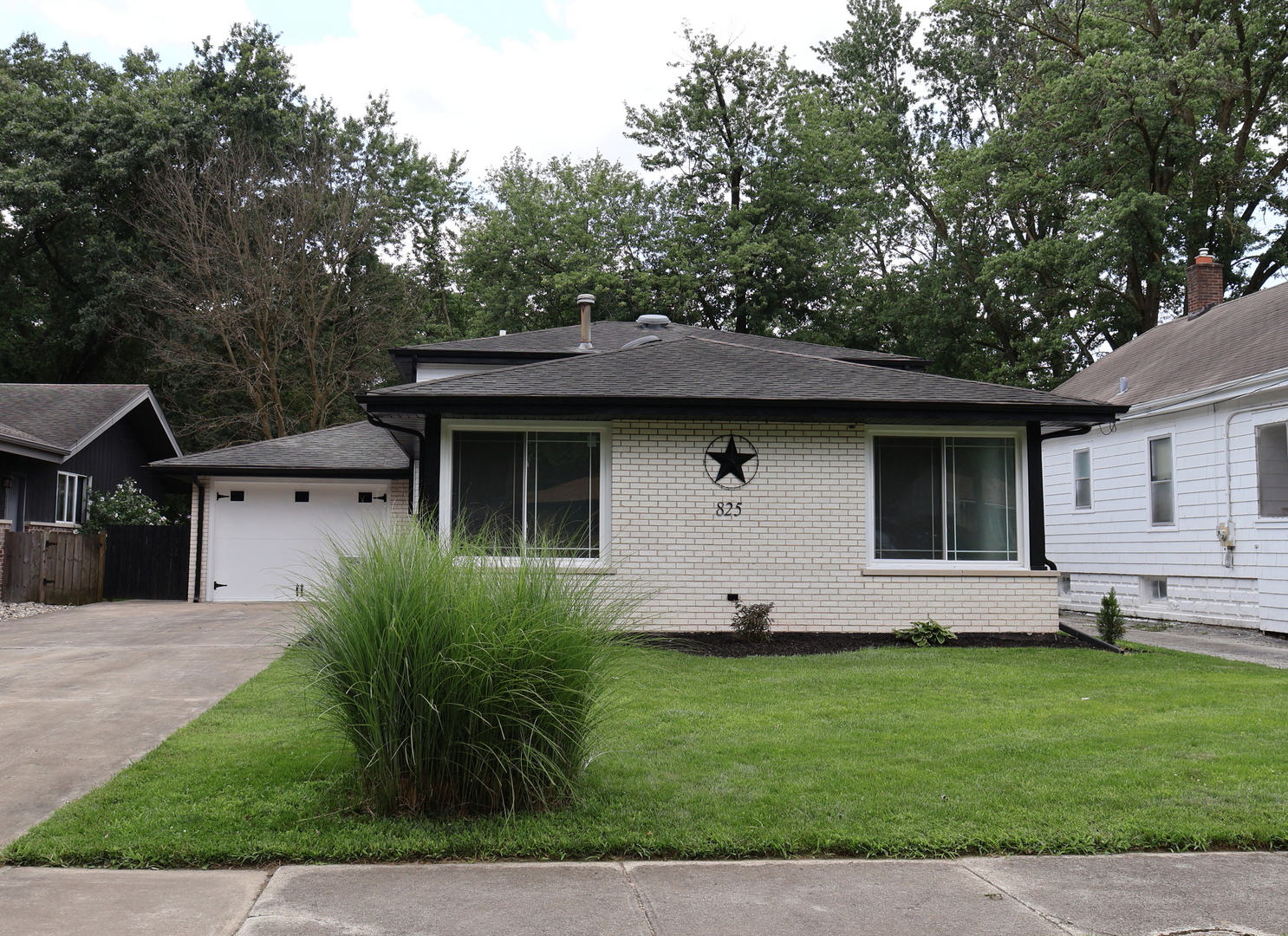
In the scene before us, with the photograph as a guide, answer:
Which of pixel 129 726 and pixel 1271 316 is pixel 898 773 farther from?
pixel 1271 316

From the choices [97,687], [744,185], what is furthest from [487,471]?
[744,185]

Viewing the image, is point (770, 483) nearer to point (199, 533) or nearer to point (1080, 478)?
point (1080, 478)

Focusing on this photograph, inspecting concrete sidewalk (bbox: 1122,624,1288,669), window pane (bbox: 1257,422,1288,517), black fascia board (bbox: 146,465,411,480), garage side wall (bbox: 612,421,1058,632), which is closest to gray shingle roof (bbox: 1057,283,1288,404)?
window pane (bbox: 1257,422,1288,517)

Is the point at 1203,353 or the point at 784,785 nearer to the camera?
the point at 784,785

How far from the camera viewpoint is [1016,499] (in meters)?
11.2

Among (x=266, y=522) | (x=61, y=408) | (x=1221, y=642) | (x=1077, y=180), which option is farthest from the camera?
(x=1077, y=180)

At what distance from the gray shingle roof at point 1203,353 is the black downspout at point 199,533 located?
15.6 meters

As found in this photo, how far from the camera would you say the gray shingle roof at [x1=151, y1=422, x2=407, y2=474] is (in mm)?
16781

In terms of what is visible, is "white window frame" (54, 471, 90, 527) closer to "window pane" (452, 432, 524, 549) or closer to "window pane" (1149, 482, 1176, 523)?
"window pane" (452, 432, 524, 549)

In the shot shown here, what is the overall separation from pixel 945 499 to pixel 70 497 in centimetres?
1725

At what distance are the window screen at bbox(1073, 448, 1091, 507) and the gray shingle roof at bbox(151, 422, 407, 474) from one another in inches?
454

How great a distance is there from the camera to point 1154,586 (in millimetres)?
15430

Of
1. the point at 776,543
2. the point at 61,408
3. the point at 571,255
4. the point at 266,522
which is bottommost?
the point at 776,543

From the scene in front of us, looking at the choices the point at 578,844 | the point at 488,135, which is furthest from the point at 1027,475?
the point at 488,135
